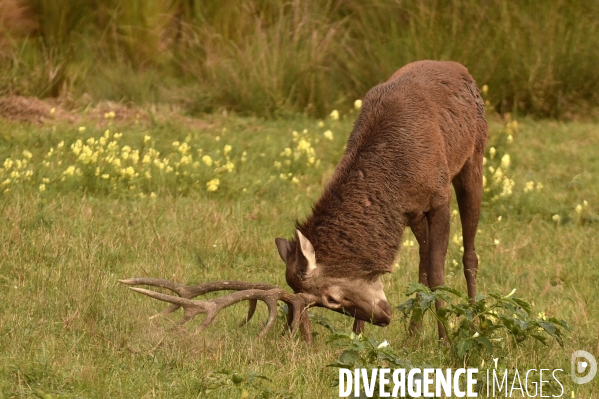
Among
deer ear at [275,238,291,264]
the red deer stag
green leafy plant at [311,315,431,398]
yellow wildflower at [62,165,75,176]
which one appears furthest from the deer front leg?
yellow wildflower at [62,165,75,176]

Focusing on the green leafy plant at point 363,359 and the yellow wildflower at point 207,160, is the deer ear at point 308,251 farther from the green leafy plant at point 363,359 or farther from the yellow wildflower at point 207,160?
the yellow wildflower at point 207,160

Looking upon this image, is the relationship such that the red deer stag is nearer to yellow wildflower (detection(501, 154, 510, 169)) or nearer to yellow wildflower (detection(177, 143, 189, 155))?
yellow wildflower (detection(501, 154, 510, 169))

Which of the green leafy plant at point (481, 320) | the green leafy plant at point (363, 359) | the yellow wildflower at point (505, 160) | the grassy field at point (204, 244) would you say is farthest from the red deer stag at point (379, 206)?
the yellow wildflower at point (505, 160)

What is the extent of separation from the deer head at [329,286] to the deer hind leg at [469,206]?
1350 mm

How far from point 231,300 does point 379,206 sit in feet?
3.91

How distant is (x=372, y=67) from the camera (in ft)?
44.0

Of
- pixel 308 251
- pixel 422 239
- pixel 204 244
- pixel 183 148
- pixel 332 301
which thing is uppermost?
pixel 308 251

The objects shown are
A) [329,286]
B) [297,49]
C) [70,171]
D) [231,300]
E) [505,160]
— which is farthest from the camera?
[297,49]

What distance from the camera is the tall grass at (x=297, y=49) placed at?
42.1 ft


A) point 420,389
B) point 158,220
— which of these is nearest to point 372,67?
point 158,220

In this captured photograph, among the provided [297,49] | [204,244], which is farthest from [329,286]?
[297,49]

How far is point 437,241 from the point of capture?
267 inches

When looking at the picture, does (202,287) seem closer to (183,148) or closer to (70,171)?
(70,171)

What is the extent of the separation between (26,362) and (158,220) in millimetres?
3531
